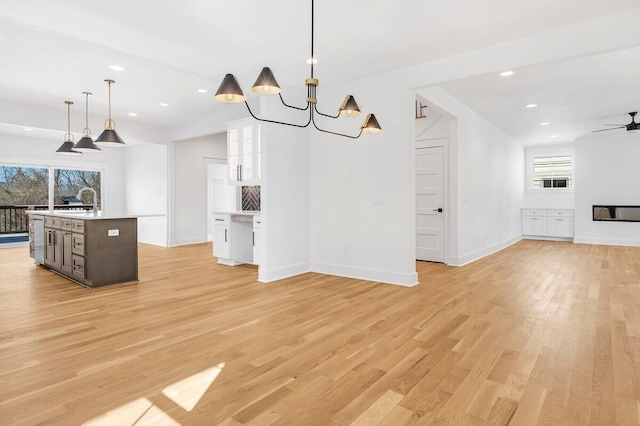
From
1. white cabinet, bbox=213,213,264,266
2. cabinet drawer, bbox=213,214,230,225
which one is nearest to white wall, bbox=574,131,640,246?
white cabinet, bbox=213,213,264,266

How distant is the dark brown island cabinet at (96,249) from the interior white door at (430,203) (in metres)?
4.80

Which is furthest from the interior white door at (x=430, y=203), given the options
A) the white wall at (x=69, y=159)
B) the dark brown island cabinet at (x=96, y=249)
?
the white wall at (x=69, y=159)

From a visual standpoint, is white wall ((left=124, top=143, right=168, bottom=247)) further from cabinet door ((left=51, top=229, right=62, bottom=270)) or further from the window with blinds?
the window with blinds

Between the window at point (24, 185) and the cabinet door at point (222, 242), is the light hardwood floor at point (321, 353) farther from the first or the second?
the window at point (24, 185)

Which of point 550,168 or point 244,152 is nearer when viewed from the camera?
point 244,152

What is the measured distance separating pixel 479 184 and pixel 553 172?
206 inches

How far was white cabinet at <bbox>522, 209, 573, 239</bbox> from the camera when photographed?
984cm

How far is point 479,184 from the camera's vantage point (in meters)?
7.05

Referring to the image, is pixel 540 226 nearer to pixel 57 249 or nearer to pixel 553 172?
pixel 553 172

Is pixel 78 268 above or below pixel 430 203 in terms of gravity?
below

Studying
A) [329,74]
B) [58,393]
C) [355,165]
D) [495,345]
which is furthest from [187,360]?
[329,74]

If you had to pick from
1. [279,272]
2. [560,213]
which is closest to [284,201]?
[279,272]

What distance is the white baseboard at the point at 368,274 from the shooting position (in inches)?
187

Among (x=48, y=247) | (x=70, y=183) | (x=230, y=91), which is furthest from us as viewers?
(x=70, y=183)
